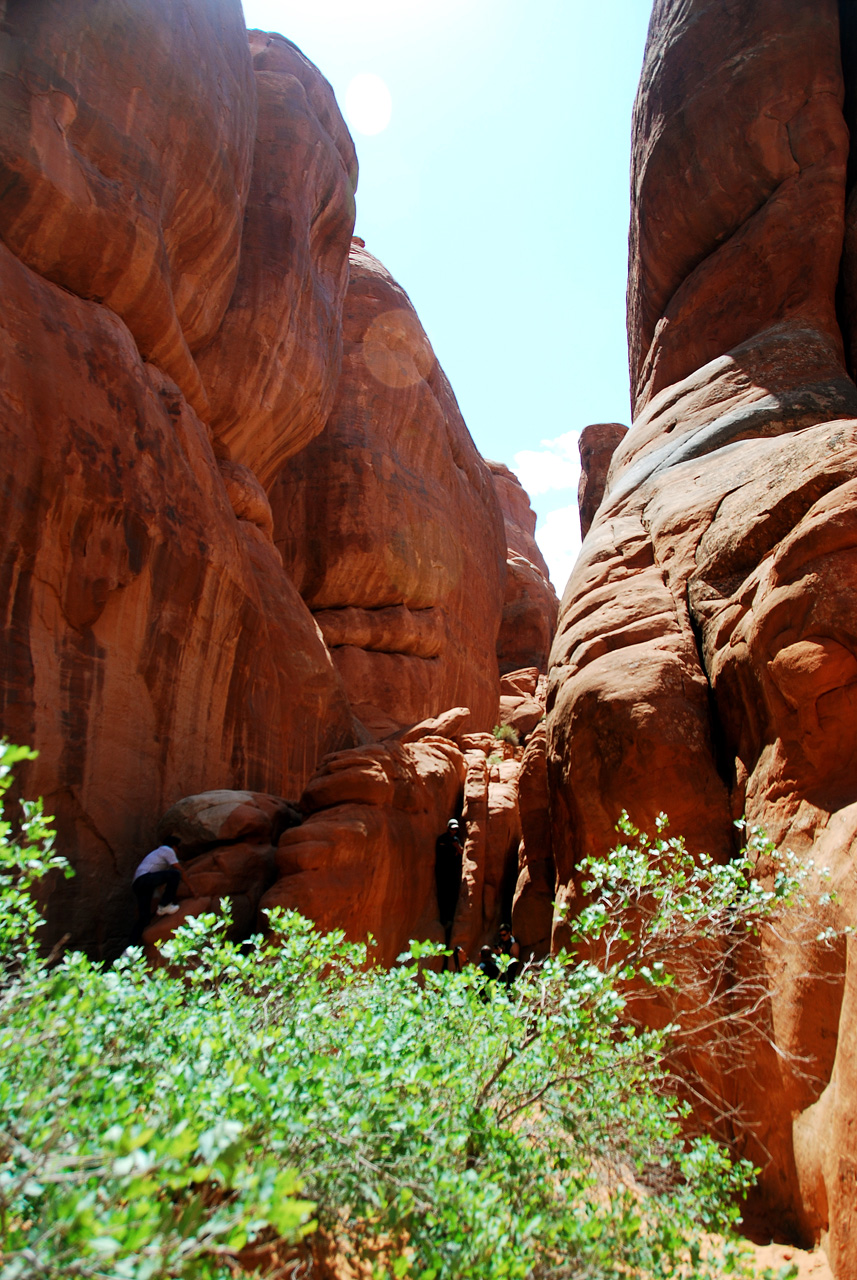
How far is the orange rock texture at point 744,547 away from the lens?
611cm

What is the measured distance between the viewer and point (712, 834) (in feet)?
25.4

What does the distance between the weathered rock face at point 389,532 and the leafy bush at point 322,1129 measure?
641 inches

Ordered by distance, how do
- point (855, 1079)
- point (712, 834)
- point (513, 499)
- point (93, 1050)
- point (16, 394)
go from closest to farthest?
point (93, 1050)
point (855, 1079)
point (712, 834)
point (16, 394)
point (513, 499)

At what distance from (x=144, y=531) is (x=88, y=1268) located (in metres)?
10.1

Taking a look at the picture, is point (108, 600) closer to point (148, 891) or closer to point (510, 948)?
point (148, 891)

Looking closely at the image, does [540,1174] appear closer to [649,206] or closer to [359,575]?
[649,206]

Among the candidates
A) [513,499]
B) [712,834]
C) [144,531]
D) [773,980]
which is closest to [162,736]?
[144,531]

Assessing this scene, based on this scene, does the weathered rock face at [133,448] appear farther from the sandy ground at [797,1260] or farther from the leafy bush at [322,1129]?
the sandy ground at [797,1260]

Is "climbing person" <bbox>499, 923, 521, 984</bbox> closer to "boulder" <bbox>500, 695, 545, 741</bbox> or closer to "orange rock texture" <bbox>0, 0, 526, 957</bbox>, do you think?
"orange rock texture" <bbox>0, 0, 526, 957</bbox>

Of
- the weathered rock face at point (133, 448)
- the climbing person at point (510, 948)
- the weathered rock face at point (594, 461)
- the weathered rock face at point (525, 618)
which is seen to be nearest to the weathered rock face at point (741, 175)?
the weathered rock face at point (594, 461)

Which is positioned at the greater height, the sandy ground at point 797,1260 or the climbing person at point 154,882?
the climbing person at point 154,882

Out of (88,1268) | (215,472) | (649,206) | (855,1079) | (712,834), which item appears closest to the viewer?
(88,1268)

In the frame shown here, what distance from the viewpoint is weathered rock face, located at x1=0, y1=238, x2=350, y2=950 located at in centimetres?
938

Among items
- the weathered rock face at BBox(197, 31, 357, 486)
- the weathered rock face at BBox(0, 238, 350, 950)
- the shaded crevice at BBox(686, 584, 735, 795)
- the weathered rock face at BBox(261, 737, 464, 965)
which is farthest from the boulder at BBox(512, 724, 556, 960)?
the weathered rock face at BBox(197, 31, 357, 486)
